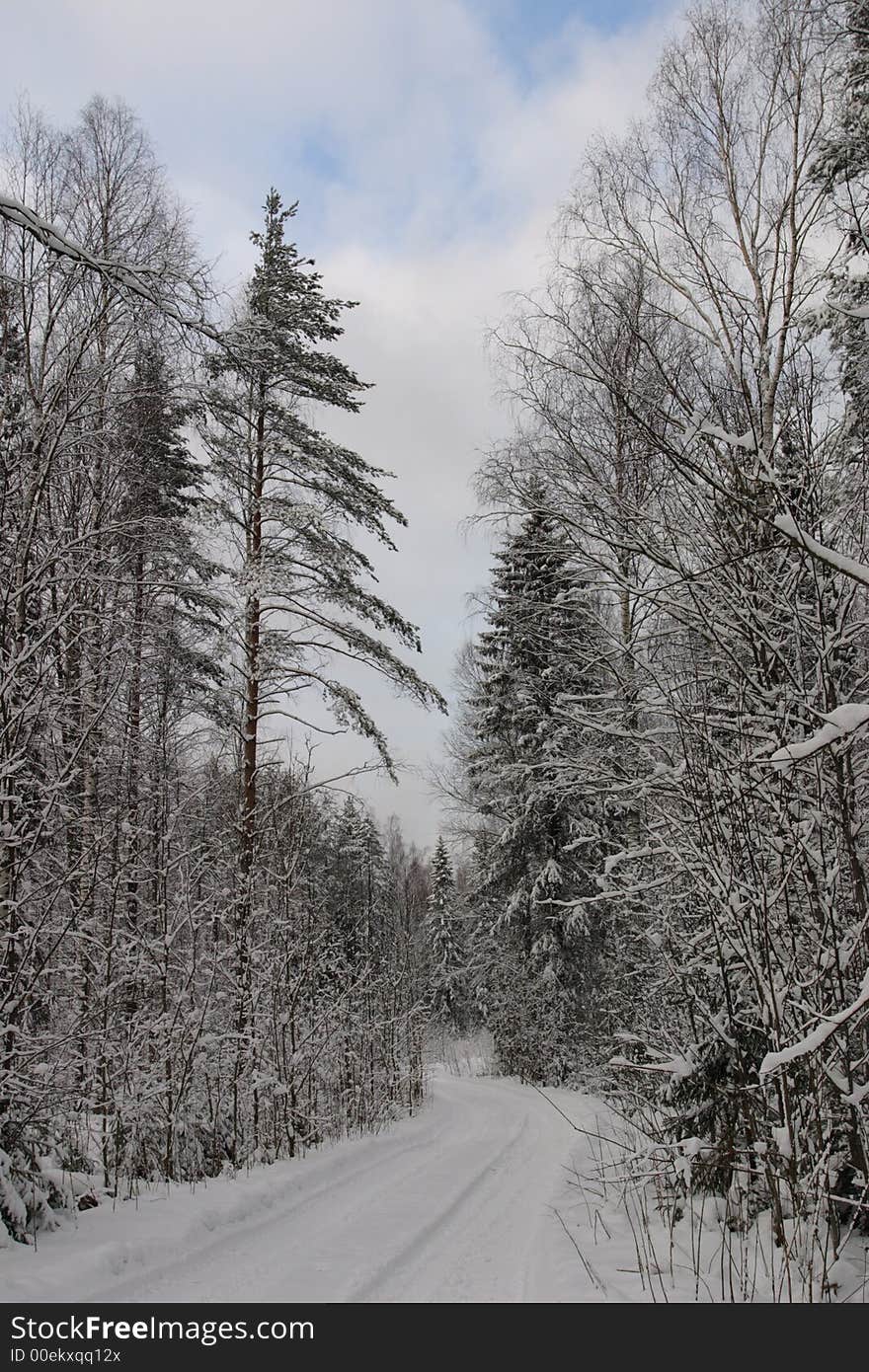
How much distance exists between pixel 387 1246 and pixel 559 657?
4253 millimetres

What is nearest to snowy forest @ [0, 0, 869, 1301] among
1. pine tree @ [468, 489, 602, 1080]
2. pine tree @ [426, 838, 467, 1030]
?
pine tree @ [468, 489, 602, 1080]

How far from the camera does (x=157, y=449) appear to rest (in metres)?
14.4

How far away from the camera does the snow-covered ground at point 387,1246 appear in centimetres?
418

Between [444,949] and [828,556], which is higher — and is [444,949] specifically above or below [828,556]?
below

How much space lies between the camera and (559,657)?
6.38m

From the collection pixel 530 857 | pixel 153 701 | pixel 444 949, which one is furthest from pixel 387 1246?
pixel 444 949

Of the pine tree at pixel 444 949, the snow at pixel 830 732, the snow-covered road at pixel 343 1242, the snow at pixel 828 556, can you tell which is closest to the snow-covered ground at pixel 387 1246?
the snow-covered road at pixel 343 1242

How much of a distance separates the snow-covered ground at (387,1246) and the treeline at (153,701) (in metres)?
0.62

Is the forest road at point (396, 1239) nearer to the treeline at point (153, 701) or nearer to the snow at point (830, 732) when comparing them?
the treeline at point (153, 701)

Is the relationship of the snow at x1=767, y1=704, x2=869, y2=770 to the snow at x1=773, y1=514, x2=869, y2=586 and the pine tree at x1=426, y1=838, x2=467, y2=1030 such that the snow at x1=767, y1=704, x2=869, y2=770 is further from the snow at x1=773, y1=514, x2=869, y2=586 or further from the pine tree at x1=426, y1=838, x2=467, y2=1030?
the pine tree at x1=426, y1=838, x2=467, y2=1030

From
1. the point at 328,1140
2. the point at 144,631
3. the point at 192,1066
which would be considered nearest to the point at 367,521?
the point at 144,631

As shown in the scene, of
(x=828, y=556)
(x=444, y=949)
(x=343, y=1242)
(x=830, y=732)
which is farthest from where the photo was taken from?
(x=444, y=949)

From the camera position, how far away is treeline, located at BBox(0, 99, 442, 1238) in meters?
5.14

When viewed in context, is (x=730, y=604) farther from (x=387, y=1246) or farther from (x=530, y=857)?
(x=530, y=857)
